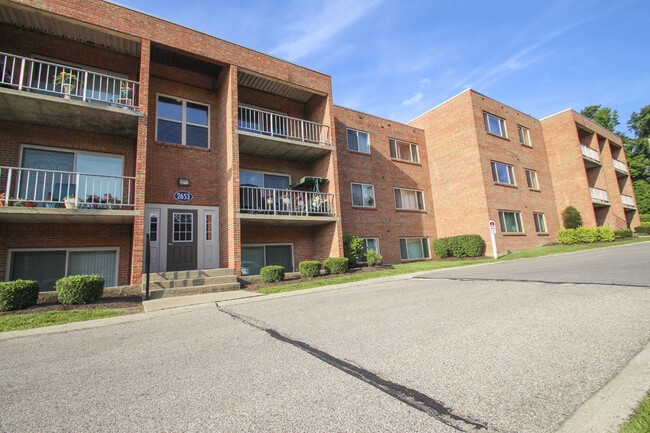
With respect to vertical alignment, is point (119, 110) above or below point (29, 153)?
above

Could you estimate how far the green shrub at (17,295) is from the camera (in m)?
6.63

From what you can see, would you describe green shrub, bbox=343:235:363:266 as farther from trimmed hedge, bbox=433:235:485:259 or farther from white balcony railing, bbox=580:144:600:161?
white balcony railing, bbox=580:144:600:161

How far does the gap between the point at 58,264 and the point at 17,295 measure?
310cm

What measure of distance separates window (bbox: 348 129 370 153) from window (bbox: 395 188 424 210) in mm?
3200

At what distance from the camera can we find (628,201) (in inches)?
1056

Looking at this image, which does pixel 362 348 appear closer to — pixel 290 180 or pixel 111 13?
pixel 290 180

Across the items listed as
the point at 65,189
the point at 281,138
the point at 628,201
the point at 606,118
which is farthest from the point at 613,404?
the point at 606,118

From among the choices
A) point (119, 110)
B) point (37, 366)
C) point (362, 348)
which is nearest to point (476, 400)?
point (362, 348)

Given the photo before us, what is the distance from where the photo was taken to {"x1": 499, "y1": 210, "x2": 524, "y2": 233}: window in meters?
18.1

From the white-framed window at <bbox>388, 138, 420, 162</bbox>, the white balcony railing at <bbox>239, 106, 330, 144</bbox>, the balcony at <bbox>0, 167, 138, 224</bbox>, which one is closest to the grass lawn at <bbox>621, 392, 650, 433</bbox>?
the balcony at <bbox>0, 167, 138, 224</bbox>

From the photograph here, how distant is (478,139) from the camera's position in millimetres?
18062

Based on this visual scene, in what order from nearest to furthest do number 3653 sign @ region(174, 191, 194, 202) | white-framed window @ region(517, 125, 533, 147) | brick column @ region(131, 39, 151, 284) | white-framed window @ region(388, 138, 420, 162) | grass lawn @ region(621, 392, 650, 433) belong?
grass lawn @ region(621, 392, 650, 433) → brick column @ region(131, 39, 151, 284) → number 3653 sign @ region(174, 191, 194, 202) → white-framed window @ region(388, 138, 420, 162) → white-framed window @ region(517, 125, 533, 147)

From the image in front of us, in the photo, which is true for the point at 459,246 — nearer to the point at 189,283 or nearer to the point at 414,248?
the point at 414,248

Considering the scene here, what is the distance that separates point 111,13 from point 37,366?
11.0 metres
